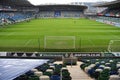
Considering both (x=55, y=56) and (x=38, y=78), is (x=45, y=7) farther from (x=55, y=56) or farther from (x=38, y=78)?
(x=38, y=78)

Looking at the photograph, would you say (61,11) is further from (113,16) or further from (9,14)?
(113,16)

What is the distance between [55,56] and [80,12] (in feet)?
542

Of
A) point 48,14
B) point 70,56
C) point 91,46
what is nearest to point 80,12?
point 48,14

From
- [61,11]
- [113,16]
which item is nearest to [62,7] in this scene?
[61,11]

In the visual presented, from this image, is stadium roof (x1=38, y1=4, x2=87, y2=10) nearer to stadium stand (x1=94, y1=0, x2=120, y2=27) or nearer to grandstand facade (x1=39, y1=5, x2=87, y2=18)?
grandstand facade (x1=39, y1=5, x2=87, y2=18)

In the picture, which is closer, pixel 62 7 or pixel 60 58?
pixel 60 58

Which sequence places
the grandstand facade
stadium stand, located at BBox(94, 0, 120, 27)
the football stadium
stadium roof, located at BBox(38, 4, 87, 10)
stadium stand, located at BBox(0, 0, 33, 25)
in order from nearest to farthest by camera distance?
1. the football stadium
2. stadium stand, located at BBox(94, 0, 120, 27)
3. stadium stand, located at BBox(0, 0, 33, 25)
4. stadium roof, located at BBox(38, 4, 87, 10)
5. the grandstand facade

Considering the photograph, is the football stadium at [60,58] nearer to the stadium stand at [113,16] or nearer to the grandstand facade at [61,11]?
the stadium stand at [113,16]

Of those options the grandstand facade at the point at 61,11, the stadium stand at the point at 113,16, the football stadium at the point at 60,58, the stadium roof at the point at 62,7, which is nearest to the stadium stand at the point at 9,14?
the stadium roof at the point at 62,7

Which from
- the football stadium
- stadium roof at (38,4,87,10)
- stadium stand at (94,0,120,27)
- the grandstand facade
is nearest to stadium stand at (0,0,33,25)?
stadium roof at (38,4,87,10)

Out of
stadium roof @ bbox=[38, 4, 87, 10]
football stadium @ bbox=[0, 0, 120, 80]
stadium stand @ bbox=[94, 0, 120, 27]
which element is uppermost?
stadium roof @ bbox=[38, 4, 87, 10]

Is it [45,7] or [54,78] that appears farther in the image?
[45,7]

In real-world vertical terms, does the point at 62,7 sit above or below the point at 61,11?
above

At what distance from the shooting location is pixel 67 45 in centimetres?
4297
